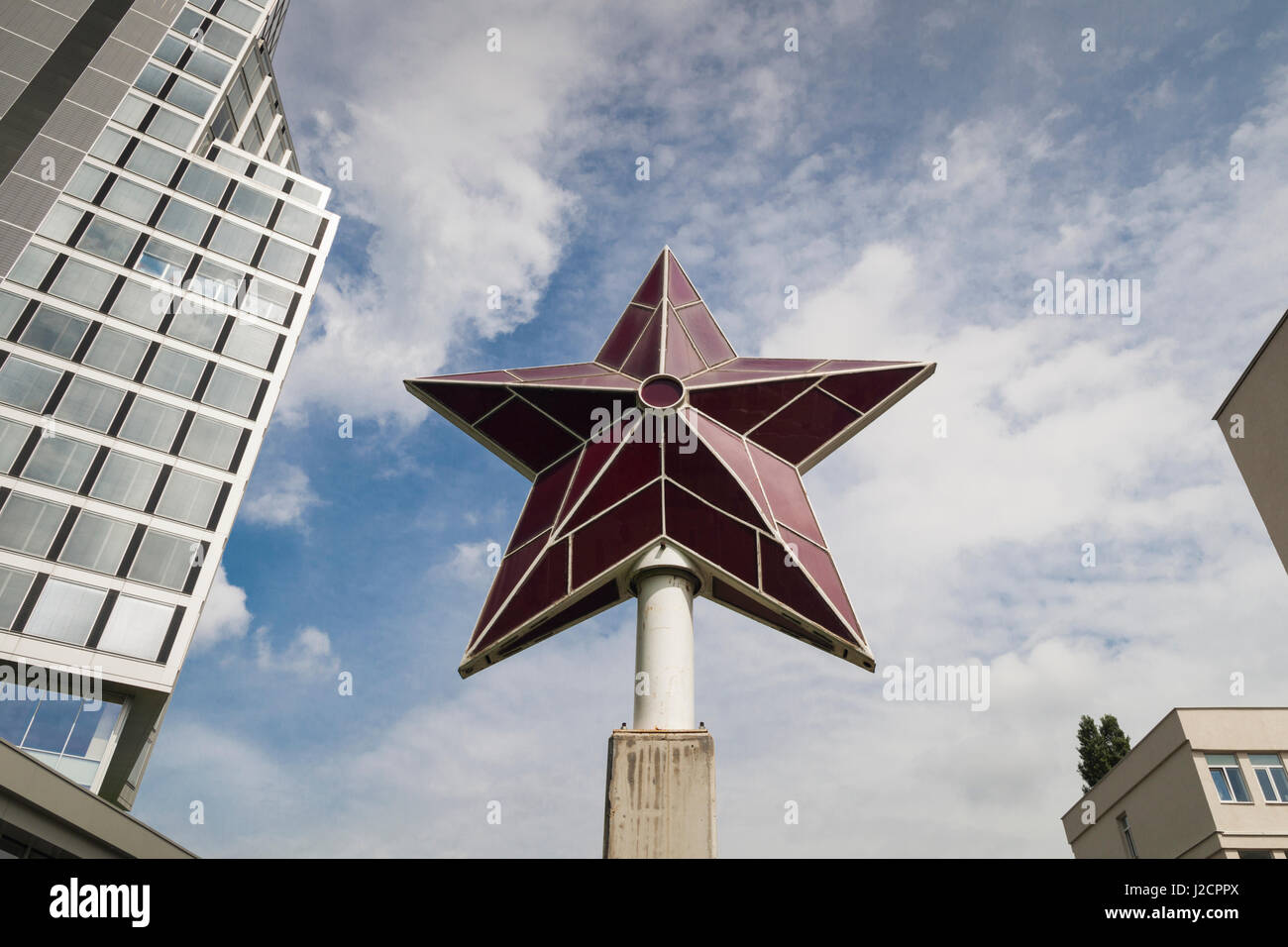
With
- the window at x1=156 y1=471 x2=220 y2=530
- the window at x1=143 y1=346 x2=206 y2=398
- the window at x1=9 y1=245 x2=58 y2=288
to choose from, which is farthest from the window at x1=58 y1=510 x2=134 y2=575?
the window at x1=9 y1=245 x2=58 y2=288

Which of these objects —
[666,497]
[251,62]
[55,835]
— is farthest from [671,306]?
[251,62]

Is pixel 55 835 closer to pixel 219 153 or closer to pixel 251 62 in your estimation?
pixel 219 153

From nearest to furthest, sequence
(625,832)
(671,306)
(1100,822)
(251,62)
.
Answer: (625,832)
(671,306)
(1100,822)
(251,62)

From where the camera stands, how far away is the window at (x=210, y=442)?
126 feet

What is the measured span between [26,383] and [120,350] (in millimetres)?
4062

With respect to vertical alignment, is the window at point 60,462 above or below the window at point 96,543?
above

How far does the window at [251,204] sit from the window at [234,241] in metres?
1.29

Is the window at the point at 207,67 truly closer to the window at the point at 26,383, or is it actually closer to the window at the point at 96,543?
the window at the point at 26,383

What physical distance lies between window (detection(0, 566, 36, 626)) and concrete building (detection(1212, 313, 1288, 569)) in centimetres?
4193

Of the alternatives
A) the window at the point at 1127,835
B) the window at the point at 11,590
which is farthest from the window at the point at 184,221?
→ the window at the point at 1127,835

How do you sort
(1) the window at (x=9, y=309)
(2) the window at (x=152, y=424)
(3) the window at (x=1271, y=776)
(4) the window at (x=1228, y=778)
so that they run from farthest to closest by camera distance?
1. (2) the window at (x=152, y=424)
2. (1) the window at (x=9, y=309)
3. (4) the window at (x=1228, y=778)
4. (3) the window at (x=1271, y=776)
